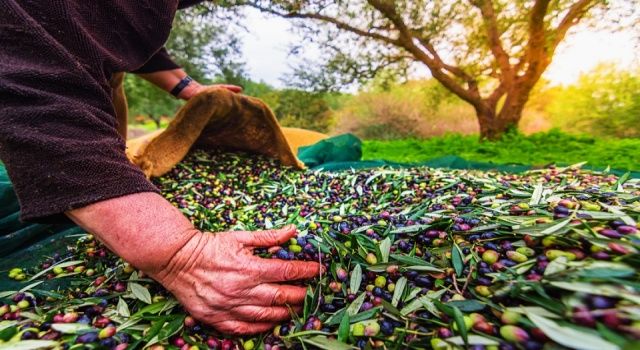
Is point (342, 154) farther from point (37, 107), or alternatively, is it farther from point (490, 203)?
point (37, 107)

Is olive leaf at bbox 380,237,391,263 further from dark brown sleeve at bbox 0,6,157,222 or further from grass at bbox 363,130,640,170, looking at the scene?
grass at bbox 363,130,640,170

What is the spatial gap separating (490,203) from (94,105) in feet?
4.17

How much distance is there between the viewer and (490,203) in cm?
114

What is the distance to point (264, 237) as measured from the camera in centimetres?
94

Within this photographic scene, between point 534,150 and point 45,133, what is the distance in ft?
10.2

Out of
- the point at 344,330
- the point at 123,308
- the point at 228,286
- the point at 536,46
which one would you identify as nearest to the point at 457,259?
the point at 344,330

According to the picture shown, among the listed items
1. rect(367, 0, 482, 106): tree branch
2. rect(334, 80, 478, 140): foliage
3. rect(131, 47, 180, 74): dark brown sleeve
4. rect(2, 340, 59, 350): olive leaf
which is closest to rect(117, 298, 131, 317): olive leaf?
rect(2, 340, 59, 350): olive leaf

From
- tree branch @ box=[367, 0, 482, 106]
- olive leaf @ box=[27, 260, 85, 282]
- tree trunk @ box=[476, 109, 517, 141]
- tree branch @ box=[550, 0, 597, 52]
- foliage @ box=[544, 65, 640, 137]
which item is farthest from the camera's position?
tree trunk @ box=[476, 109, 517, 141]

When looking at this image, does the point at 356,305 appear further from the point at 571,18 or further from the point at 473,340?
the point at 571,18

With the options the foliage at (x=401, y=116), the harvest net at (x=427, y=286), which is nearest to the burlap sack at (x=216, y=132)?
the harvest net at (x=427, y=286)

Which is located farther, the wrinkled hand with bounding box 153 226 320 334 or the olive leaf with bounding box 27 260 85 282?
the olive leaf with bounding box 27 260 85 282

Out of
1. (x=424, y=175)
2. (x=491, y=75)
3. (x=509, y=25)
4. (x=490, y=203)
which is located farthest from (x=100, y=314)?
(x=491, y=75)

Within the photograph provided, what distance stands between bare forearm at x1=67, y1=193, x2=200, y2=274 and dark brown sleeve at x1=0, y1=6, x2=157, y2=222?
0.03m

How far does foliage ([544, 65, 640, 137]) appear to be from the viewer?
1.68m
